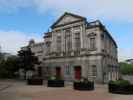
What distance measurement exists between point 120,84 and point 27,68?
22553 millimetres

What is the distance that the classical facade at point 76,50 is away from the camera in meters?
33.2

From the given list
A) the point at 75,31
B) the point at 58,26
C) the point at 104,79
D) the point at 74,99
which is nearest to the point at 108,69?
the point at 104,79

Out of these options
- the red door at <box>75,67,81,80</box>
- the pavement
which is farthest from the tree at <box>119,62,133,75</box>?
the pavement

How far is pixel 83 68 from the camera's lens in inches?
1352

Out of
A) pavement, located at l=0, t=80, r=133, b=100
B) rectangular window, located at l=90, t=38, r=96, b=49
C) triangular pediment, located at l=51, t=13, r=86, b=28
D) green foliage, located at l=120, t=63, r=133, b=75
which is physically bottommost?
pavement, located at l=0, t=80, r=133, b=100

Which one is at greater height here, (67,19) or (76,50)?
(67,19)

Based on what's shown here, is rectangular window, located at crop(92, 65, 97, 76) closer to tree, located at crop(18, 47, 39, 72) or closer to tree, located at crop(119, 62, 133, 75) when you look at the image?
tree, located at crop(18, 47, 39, 72)

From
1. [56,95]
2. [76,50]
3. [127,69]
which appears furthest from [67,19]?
[127,69]

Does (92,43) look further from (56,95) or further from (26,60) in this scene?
(56,95)

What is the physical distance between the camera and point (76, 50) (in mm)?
35469

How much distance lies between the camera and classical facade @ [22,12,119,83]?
33.2 m

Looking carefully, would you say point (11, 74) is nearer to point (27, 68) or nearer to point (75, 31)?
point (27, 68)

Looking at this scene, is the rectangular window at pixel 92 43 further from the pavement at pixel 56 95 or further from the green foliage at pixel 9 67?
the pavement at pixel 56 95

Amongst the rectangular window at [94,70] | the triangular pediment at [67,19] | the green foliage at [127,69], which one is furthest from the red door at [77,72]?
the green foliage at [127,69]
